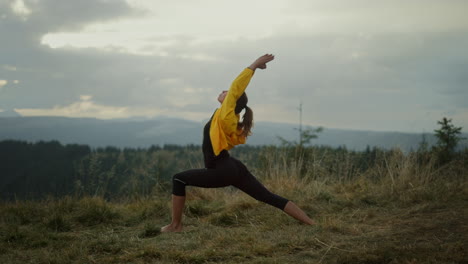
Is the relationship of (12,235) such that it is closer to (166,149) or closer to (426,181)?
(426,181)

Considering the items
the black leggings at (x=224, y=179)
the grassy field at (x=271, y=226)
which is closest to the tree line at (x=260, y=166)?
the grassy field at (x=271, y=226)

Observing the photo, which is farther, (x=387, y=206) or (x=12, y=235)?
→ (x=387, y=206)

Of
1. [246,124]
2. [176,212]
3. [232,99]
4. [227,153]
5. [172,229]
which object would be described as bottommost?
[172,229]

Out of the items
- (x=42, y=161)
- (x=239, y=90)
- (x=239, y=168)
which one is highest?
(x=239, y=90)

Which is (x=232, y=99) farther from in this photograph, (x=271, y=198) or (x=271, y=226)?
(x=271, y=226)

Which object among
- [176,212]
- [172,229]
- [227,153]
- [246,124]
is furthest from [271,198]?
[172,229]

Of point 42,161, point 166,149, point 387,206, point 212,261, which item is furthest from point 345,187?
point 166,149

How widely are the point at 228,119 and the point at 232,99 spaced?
0.76ft

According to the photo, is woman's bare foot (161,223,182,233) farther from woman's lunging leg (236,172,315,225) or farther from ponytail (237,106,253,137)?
ponytail (237,106,253,137)

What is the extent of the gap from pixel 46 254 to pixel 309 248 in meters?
2.71

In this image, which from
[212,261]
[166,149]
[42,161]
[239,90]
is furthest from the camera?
[166,149]

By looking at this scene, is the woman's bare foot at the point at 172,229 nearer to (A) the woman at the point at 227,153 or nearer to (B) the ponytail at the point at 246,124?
(A) the woman at the point at 227,153

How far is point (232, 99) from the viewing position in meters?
4.45

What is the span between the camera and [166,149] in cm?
10619
